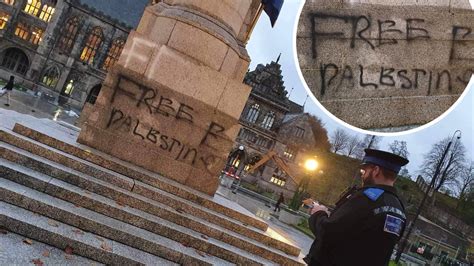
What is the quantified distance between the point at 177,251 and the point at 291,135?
57409 millimetres

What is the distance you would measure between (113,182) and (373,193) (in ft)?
15.0

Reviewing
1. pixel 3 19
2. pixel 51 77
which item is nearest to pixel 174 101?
pixel 51 77

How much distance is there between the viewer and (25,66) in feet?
176

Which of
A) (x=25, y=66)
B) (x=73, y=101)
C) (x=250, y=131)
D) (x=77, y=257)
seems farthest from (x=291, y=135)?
(x=77, y=257)

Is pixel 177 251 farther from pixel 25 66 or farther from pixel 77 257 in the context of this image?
pixel 25 66

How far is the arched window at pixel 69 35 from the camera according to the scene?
2206 inches

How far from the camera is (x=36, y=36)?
5453cm

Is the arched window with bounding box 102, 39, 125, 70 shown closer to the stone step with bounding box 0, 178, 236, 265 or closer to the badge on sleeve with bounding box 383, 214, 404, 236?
the stone step with bounding box 0, 178, 236, 265

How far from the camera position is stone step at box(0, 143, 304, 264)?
5.31m

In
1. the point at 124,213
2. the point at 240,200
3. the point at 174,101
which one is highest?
the point at 174,101

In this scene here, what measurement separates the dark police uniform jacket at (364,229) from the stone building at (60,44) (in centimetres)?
5338

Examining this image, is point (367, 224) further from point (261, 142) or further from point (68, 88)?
point (68, 88)

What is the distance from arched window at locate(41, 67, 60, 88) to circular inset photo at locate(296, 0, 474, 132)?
59123mm

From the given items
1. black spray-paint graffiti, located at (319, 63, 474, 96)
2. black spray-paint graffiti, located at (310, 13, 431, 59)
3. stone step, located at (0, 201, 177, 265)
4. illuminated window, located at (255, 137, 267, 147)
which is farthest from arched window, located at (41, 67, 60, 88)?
black spray-paint graffiti, located at (319, 63, 474, 96)
